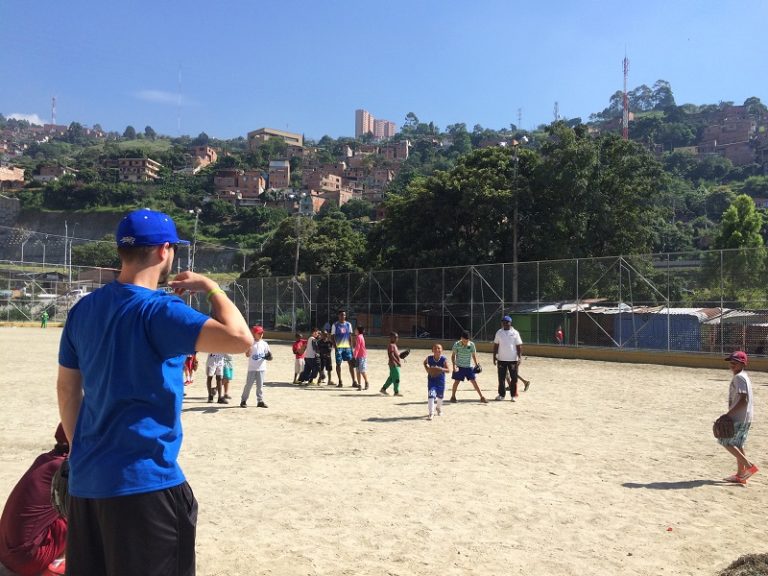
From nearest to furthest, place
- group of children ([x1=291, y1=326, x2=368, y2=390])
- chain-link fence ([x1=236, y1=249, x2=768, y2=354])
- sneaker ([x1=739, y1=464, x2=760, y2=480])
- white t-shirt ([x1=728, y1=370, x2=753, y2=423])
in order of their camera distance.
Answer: sneaker ([x1=739, y1=464, x2=760, y2=480]) → white t-shirt ([x1=728, y1=370, x2=753, y2=423]) → group of children ([x1=291, y1=326, x2=368, y2=390]) → chain-link fence ([x1=236, y1=249, x2=768, y2=354])

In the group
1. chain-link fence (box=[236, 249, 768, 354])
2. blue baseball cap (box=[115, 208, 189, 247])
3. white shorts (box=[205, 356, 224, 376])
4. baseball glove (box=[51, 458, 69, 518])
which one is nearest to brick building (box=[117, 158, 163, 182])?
chain-link fence (box=[236, 249, 768, 354])

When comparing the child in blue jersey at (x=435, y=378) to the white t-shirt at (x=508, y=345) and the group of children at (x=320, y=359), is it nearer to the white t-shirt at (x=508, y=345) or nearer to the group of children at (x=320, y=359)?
the white t-shirt at (x=508, y=345)

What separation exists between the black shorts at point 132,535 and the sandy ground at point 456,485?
8.31 feet

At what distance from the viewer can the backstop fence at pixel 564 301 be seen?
21.5 metres

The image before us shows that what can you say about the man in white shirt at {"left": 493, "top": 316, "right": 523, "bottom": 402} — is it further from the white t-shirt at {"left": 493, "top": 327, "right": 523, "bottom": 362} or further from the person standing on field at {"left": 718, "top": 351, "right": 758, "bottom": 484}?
the person standing on field at {"left": 718, "top": 351, "right": 758, "bottom": 484}

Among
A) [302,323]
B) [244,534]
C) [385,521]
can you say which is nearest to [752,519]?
[385,521]

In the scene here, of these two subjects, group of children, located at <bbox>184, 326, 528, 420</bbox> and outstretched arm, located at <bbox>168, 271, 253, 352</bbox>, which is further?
group of children, located at <bbox>184, 326, 528, 420</bbox>

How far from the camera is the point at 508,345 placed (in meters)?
13.9

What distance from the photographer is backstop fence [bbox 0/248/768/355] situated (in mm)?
21500

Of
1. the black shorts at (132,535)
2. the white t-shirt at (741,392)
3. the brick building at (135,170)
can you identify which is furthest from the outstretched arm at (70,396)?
the brick building at (135,170)

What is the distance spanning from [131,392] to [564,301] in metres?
25.8

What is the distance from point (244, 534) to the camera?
5.39m

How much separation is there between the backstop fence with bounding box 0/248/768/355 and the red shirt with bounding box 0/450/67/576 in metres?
21.5

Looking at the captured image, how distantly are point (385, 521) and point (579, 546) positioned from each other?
1.65 meters
